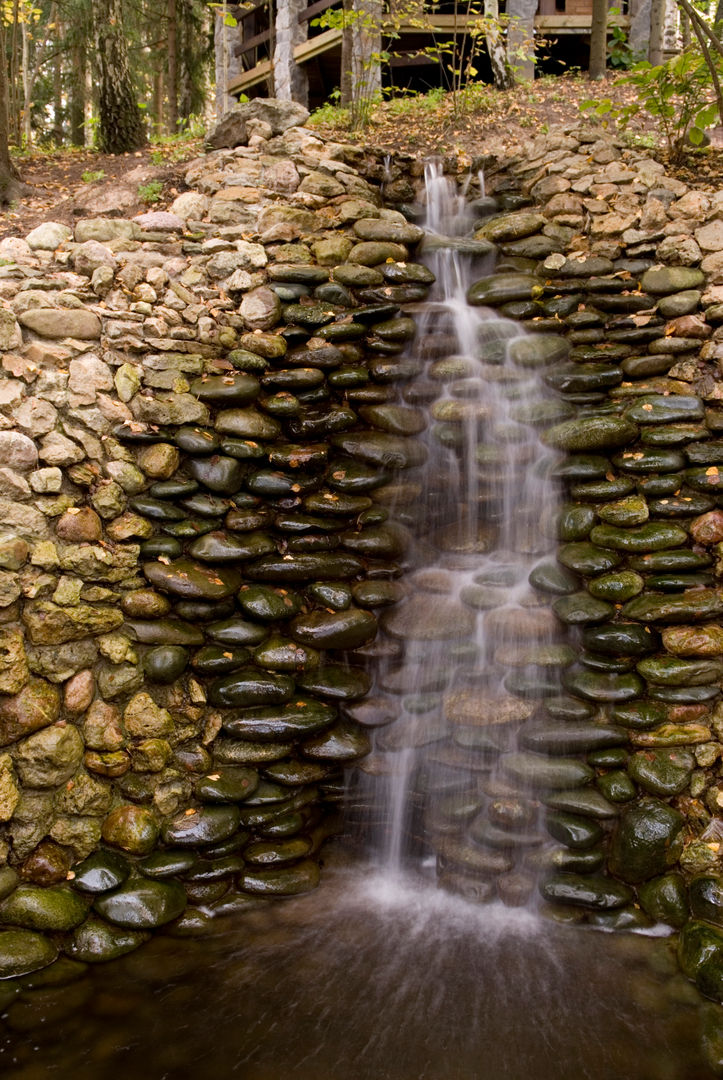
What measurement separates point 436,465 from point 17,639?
3379 millimetres

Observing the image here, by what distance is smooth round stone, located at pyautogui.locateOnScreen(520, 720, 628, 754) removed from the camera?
4.72 m

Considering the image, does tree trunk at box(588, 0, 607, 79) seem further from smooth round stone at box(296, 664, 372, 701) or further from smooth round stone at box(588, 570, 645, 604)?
smooth round stone at box(296, 664, 372, 701)

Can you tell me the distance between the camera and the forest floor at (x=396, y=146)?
287 inches

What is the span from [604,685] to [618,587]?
2.24 ft

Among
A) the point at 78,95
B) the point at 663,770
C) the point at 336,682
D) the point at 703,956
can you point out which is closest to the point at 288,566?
the point at 336,682

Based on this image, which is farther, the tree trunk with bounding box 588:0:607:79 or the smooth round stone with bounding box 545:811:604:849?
the tree trunk with bounding box 588:0:607:79

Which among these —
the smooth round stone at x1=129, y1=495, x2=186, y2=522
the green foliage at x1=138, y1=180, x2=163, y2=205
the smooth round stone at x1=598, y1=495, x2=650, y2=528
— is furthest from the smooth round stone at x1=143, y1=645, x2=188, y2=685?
the green foliage at x1=138, y1=180, x2=163, y2=205

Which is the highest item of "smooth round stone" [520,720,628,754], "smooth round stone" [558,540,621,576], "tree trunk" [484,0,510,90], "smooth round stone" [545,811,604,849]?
"tree trunk" [484,0,510,90]

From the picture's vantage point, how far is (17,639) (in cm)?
425

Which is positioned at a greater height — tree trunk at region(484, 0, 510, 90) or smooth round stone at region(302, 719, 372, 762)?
tree trunk at region(484, 0, 510, 90)

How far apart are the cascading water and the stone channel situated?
65 millimetres

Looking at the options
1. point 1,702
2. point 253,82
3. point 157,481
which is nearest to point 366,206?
point 157,481

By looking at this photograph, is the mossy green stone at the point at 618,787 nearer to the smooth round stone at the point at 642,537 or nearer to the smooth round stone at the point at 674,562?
the smooth round stone at the point at 674,562

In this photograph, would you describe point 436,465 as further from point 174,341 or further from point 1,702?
point 1,702
